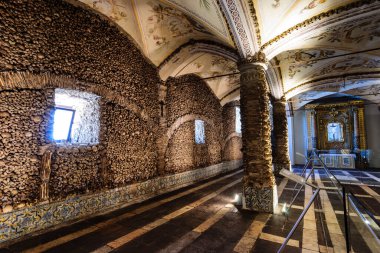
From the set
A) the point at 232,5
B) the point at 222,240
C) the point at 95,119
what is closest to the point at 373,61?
the point at 232,5

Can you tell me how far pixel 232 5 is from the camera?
4062mm

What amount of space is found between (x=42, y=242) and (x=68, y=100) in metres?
3.15

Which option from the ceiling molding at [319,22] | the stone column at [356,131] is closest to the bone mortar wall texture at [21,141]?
the ceiling molding at [319,22]

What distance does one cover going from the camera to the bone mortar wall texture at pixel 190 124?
757 cm

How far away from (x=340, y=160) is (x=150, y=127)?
13582 millimetres

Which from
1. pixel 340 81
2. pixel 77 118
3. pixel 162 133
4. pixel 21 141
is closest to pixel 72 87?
pixel 77 118

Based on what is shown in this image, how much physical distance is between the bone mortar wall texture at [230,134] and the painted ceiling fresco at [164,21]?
6.58 metres

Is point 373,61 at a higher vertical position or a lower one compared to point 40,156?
higher

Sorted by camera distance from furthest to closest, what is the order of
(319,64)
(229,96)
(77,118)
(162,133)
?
(229,96) → (319,64) → (162,133) → (77,118)

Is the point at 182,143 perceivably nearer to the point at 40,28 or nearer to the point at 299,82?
the point at 40,28

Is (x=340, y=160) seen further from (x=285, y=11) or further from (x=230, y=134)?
(x=285, y=11)

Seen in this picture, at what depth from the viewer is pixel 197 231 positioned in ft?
12.3

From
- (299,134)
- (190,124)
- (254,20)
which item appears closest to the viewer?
(254,20)

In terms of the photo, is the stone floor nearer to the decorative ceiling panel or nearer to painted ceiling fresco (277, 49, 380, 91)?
the decorative ceiling panel
